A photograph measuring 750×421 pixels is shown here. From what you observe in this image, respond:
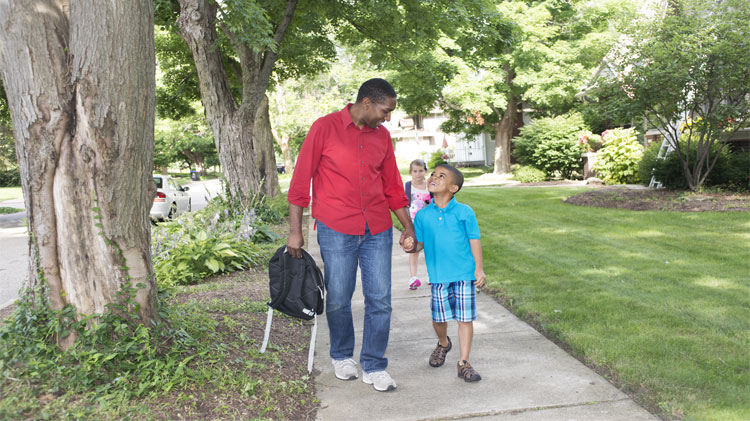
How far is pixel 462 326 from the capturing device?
436 cm

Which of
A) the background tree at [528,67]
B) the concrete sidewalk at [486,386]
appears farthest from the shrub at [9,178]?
the concrete sidewalk at [486,386]

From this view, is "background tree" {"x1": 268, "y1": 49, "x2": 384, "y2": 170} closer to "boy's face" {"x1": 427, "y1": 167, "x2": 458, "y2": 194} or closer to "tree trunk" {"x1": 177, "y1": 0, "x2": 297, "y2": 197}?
"tree trunk" {"x1": 177, "y1": 0, "x2": 297, "y2": 197}

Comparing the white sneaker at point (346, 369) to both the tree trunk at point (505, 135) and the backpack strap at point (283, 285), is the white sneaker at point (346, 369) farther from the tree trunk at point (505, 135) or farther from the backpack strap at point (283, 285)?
the tree trunk at point (505, 135)

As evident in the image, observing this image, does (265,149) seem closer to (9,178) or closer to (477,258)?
(477,258)

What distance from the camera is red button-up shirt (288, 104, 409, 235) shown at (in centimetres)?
407

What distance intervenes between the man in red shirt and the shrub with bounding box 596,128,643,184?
17.0 m

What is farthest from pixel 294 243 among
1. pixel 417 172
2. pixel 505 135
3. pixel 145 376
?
pixel 505 135

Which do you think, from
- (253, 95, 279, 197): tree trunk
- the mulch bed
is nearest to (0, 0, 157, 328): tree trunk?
the mulch bed

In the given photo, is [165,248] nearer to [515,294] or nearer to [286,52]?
[515,294]

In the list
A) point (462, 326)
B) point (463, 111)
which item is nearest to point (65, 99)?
point (462, 326)

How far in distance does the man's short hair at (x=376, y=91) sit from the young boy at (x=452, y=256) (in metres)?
0.63

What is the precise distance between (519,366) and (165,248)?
523cm

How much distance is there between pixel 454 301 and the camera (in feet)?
14.3

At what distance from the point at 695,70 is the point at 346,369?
456 inches
